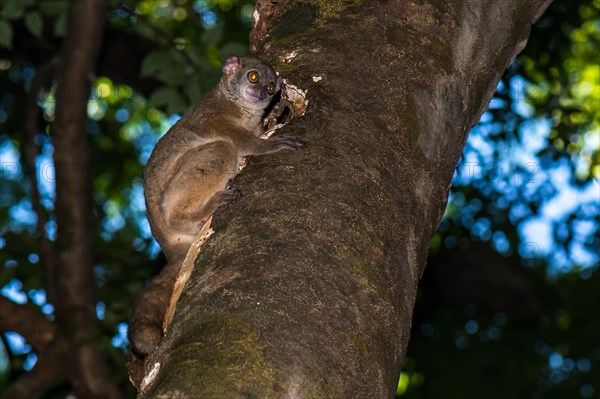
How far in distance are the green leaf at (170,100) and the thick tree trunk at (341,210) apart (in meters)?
2.85

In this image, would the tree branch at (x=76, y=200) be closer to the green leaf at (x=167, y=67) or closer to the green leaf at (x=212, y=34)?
the green leaf at (x=167, y=67)

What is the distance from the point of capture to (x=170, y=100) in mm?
6246

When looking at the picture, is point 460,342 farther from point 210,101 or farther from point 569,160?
point 210,101

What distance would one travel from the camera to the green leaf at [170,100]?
244 inches

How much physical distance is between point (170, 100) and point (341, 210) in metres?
4.13

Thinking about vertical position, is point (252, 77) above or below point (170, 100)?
above

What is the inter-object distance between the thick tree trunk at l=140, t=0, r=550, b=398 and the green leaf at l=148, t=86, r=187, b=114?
2.85 metres

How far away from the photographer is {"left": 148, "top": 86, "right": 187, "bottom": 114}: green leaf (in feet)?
20.3

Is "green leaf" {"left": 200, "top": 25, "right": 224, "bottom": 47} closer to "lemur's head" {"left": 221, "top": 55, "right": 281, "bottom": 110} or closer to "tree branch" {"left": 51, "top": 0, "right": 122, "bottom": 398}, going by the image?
"tree branch" {"left": 51, "top": 0, "right": 122, "bottom": 398}

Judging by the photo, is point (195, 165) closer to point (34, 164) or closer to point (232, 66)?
point (232, 66)

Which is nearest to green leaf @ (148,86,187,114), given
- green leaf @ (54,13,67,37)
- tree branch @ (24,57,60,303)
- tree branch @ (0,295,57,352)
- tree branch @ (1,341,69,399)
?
green leaf @ (54,13,67,37)

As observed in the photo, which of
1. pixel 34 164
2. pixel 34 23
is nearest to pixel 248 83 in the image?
pixel 34 23

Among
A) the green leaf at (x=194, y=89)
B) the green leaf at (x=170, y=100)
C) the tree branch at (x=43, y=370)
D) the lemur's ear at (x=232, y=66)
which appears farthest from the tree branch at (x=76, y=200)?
the lemur's ear at (x=232, y=66)

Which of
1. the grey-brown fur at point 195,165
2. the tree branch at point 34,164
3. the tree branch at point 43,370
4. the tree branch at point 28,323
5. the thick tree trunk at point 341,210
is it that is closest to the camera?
the thick tree trunk at point 341,210
